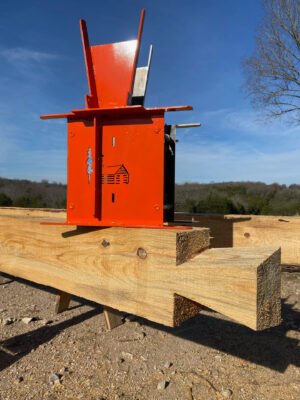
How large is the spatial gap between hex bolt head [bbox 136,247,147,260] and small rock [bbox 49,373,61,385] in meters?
1.16

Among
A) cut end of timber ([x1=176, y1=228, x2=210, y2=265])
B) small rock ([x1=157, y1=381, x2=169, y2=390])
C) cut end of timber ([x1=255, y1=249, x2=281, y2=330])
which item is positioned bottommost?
small rock ([x1=157, y1=381, x2=169, y2=390])

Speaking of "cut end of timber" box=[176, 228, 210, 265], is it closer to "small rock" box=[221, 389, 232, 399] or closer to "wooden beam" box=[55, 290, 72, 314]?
"small rock" box=[221, 389, 232, 399]

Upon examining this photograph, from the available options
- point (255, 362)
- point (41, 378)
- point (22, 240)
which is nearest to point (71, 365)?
point (41, 378)

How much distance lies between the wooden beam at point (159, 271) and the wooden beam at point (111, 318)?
0.92 m

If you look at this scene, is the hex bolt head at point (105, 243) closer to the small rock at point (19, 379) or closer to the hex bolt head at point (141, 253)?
A: the hex bolt head at point (141, 253)

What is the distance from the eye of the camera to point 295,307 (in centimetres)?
356

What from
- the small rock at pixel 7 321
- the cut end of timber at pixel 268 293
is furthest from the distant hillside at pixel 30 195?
the cut end of timber at pixel 268 293

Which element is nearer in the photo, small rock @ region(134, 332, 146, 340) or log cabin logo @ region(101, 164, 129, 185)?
log cabin logo @ region(101, 164, 129, 185)

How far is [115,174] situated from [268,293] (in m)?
0.88

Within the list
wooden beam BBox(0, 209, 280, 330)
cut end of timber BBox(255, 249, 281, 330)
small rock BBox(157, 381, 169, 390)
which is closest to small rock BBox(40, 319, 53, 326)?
wooden beam BBox(0, 209, 280, 330)

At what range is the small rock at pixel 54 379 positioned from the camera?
6.72ft

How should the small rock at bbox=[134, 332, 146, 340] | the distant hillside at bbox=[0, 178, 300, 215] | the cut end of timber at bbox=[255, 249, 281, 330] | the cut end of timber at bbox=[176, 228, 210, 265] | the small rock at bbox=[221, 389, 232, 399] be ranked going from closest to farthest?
the cut end of timber at bbox=[255, 249, 281, 330]
the cut end of timber at bbox=[176, 228, 210, 265]
the small rock at bbox=[221, 389, 232, 399]
the small rock at bbox=[134, 332, 146, 340]
the distant hillside at bbox=[0, 178, 300, 215]

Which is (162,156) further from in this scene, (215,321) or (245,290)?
(215,321)

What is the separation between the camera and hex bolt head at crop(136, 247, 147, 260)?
1487 millimetres
